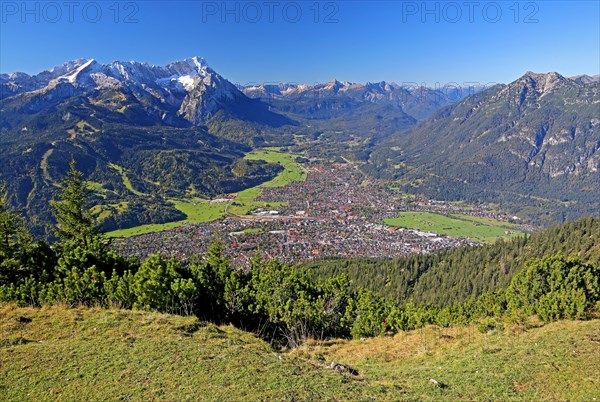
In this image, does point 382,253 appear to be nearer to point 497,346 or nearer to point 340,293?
point 340,293

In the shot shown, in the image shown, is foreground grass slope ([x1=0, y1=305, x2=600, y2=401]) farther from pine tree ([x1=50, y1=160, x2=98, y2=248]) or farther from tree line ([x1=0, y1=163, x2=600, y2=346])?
pine tree ([x1=50, y1=160, x2=98, y2=248])

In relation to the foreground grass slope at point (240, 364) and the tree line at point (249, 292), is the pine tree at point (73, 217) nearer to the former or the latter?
the tree line at point (249, 292)

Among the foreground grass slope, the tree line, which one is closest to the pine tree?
the tree line

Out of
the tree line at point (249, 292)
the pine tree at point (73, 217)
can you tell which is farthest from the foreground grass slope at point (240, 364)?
the pine tree at point (73, 217)

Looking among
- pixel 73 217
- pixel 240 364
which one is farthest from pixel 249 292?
pixel 73 217

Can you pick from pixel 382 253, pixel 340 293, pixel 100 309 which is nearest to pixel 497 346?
pixel 340 293
